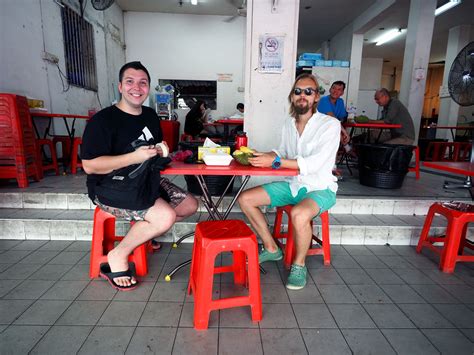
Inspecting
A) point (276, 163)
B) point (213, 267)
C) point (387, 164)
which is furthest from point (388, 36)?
point (213, 267)

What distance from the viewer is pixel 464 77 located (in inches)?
146

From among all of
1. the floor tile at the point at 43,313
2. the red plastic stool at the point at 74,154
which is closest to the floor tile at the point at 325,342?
the floor tile at the point at 43,313

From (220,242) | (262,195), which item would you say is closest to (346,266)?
(262,195)

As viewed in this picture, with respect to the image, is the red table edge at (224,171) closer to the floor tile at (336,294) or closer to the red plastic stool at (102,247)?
the red plastic stool at (102,247)

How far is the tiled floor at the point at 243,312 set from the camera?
1534mm

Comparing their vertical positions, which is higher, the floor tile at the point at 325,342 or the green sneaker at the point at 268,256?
the green sneaker at the point at 268,256

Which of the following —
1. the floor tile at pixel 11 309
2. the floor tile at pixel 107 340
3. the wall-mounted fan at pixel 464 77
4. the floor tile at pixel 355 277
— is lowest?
the floor tile at pixel 355 277

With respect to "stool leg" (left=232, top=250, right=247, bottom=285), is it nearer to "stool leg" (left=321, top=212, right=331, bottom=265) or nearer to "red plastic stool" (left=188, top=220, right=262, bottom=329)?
"red plastic stool" (left=188, top=220, right=262, bottom=329)

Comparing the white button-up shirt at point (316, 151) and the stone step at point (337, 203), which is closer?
the white button-up shirt at point (316, 151)

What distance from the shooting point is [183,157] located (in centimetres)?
206

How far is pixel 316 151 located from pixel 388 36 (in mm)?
9423

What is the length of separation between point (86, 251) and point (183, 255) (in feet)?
2.89

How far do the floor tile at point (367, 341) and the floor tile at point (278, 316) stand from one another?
0.31m

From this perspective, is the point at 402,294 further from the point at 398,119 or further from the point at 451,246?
the point at 398,119
